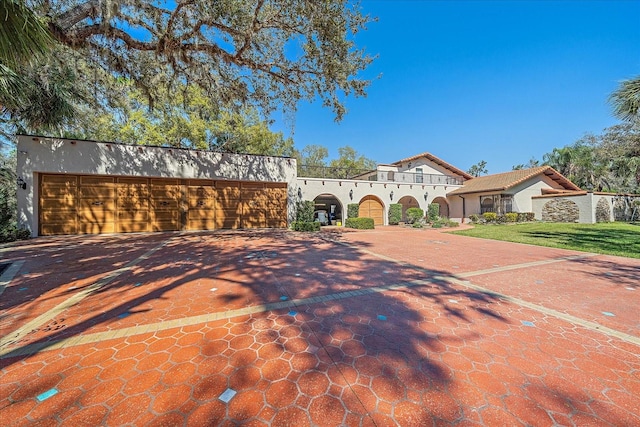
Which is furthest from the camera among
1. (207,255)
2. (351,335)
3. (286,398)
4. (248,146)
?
(248,146)

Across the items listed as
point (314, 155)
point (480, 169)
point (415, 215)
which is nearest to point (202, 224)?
point (415, 215)

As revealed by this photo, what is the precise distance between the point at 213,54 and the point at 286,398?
877cm

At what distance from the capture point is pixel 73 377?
213 centimetres

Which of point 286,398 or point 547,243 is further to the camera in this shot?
point 547,243

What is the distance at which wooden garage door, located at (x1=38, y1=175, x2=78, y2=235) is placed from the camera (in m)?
10.8

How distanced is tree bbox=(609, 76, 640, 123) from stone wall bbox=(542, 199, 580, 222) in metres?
13.0

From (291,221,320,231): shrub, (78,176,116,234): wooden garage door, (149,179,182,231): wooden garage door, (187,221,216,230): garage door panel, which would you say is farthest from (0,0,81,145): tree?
(291,221,320,231): shrub

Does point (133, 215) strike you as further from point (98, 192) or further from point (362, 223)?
point (362, 223)

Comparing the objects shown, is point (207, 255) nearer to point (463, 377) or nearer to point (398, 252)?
point (398, 252)

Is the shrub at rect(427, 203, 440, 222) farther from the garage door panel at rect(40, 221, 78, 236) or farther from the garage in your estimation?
the garage door panel at rect(40, 221, 78, 236)

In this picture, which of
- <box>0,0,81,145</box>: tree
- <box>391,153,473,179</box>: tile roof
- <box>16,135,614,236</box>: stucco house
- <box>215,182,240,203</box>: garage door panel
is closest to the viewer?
<box>0,0,81,145</box>: tree

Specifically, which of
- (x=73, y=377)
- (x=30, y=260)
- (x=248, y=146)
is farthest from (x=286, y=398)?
(x=248, y=146)

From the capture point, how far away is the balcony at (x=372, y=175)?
1817cm

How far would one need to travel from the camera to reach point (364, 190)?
19453 mm
